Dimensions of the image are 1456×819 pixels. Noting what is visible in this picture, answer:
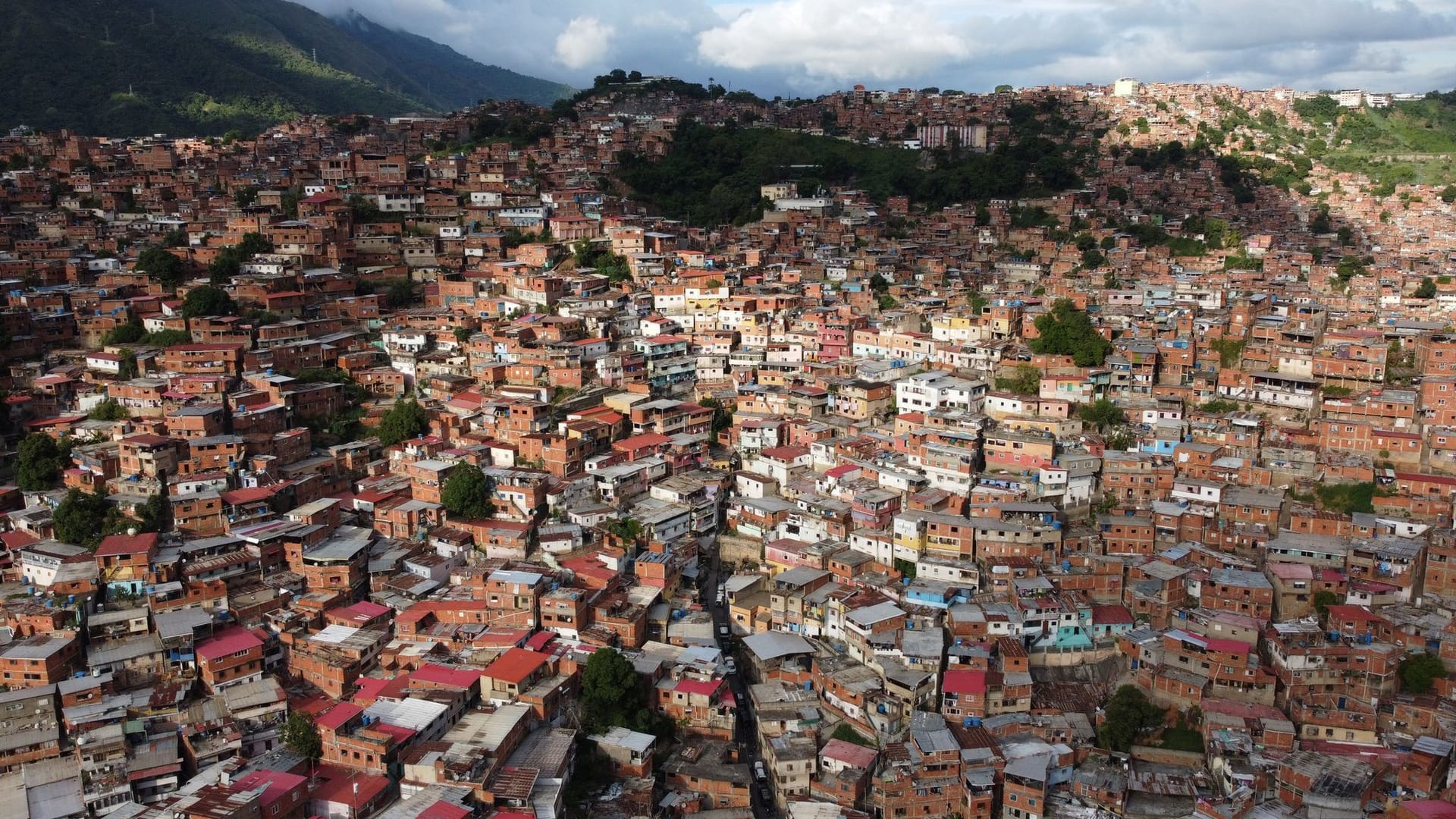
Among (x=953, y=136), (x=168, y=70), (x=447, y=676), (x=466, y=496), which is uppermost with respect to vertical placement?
(x=168, y=70)

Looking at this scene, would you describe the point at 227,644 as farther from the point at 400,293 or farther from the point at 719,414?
the point at 400,293

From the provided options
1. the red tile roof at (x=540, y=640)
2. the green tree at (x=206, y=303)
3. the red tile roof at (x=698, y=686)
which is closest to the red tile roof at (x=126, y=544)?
the red tile roof at (x=540, y=640)

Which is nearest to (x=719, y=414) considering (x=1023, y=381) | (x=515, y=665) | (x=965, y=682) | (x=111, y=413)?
(x=1023, y=381)

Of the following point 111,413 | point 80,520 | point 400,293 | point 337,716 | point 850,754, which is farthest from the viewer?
point 400,293

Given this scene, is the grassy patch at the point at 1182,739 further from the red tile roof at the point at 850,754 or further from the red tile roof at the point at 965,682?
the red tile roof at the point at 850,754

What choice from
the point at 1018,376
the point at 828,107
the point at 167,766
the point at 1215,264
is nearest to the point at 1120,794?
the point at 1018,376

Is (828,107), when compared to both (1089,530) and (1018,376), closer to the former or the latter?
(1018,376)

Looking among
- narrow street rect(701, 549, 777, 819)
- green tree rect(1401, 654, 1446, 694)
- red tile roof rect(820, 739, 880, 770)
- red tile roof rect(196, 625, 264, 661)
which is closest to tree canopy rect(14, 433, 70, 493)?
red tile roof rect(196, 625, 264, 661)

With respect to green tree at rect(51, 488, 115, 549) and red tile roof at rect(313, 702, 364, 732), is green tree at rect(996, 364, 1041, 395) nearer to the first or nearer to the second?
red tile roof at rect(313, 702, 364, 732)
